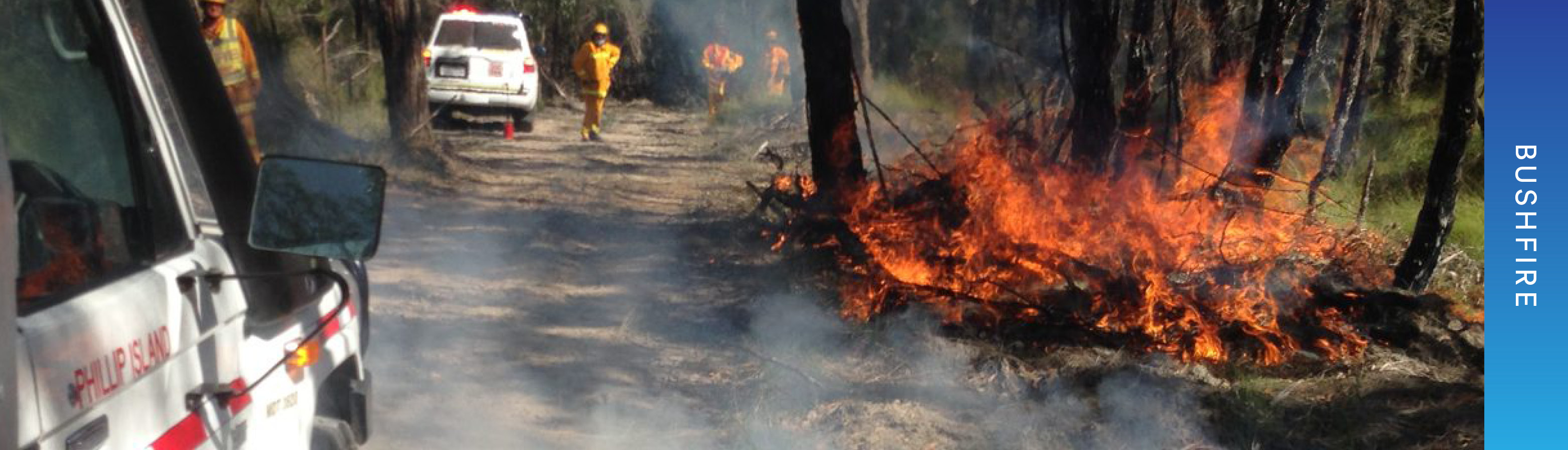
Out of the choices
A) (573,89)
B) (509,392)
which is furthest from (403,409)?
(573,89)

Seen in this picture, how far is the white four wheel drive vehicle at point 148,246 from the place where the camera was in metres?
2.10

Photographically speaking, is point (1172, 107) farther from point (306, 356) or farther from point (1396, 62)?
point (1396, 62)

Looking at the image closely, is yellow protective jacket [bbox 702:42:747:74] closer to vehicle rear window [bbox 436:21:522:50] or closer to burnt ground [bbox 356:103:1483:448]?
vehicle rear window [bbox 436:21:522:50]

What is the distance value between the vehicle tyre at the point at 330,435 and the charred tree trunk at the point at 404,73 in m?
11.3

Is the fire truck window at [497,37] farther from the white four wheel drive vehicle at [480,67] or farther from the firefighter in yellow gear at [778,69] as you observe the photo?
the firefighter in yellow gear at [778,69]

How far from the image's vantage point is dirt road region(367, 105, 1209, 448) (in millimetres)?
5750

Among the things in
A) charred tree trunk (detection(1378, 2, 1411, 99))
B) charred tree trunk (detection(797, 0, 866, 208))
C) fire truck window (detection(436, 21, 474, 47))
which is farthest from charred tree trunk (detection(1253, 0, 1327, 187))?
fire truck window (detection(436, 21, 474, 47))

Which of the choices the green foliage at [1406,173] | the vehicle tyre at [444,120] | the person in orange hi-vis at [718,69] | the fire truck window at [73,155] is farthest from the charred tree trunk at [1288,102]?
the person in orange hi-vis at [718,69]

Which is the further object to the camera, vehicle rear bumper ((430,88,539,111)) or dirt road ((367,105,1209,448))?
vehicle rear bumper ((430,88,539,111))

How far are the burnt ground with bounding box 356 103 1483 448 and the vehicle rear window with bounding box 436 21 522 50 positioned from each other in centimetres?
1029

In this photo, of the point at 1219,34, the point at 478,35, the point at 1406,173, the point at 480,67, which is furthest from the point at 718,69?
the point at 1219,34

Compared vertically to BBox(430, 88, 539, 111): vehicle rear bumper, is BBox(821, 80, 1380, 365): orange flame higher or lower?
lower

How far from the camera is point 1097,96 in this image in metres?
7.89

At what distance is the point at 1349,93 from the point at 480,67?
39.3 ft
